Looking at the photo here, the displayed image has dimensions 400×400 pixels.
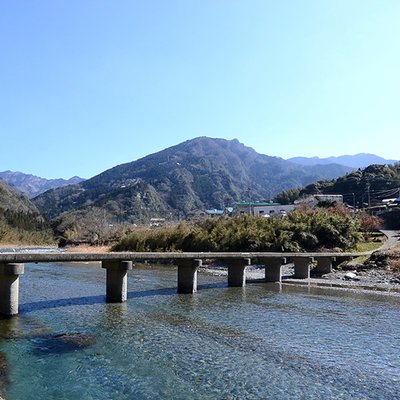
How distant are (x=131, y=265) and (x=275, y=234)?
2468cm

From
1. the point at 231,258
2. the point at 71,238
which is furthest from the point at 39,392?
the point at 71,238

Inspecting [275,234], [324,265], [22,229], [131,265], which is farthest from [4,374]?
[22,229]

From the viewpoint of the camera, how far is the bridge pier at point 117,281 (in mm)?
23062

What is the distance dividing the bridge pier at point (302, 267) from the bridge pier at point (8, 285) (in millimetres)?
23863

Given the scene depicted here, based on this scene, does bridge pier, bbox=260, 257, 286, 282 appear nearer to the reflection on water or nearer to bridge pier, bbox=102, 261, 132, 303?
the reflection on water

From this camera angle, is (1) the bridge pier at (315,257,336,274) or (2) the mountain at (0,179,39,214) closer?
(1) the bridge pier at (315,257,336,274)

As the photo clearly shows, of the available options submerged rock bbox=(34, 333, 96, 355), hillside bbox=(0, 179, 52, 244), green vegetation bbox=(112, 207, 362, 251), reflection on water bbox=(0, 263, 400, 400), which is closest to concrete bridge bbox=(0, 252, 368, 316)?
reflection on water bbox=(0, 263, 400, 400)

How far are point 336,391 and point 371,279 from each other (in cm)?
2543

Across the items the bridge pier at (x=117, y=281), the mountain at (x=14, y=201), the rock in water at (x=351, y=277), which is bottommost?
the rock in water at (x=351, y=277)

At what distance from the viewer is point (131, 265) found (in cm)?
2347

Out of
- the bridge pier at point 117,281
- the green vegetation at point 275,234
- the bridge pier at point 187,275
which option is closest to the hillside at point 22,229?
the green vegetation at point 275,234

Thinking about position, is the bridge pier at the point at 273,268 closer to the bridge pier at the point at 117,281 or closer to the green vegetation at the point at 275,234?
the green vegetation at the point at 275,234

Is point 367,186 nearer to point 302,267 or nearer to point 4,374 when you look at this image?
point 302,267

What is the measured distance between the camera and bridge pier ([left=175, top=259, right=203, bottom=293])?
27.5 metres
